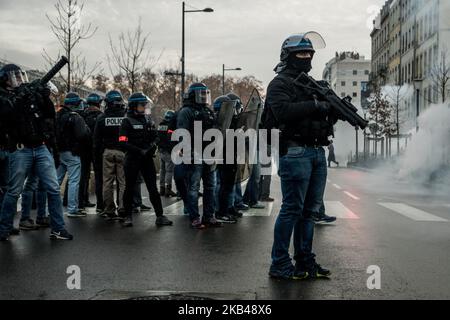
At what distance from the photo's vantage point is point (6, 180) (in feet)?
25.3

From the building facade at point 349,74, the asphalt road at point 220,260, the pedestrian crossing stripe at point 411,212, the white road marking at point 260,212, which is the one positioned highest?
the building facade at point 349,74

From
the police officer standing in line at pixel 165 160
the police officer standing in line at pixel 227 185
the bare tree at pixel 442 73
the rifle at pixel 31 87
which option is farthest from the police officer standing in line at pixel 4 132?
the bare tree at pixel 442 73

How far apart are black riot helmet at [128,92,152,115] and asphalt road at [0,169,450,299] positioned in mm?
1655

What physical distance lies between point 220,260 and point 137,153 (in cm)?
311

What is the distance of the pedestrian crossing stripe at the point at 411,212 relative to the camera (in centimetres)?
973

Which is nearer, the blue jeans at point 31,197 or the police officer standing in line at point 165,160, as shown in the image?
the blue jeans at point 31,197

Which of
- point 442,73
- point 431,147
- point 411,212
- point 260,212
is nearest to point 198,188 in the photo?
point 260,212

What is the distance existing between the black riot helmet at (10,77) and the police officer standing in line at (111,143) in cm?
240

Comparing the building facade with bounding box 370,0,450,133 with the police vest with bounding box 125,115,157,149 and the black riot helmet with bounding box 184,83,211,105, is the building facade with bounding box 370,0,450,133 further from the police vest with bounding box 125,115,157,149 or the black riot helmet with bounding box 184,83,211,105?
the black riot helmet with bounding box 184,83,211,105

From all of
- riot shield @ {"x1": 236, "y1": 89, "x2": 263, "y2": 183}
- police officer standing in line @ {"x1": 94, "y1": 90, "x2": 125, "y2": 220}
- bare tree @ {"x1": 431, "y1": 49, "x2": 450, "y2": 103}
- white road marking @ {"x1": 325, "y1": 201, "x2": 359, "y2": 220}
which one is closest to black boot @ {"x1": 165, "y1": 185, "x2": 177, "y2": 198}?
white road marking @ {"x1": 325, "y1": 201, "x2": 359, "y2": 220}

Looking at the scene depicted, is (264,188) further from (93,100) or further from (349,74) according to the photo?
(349,74)

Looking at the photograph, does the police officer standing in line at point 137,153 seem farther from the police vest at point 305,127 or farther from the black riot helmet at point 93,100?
the police vest at point 305,127

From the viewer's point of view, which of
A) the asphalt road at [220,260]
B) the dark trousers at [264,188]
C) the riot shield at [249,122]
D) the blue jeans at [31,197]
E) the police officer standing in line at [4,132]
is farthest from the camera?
the dark trousers at [264,188]
